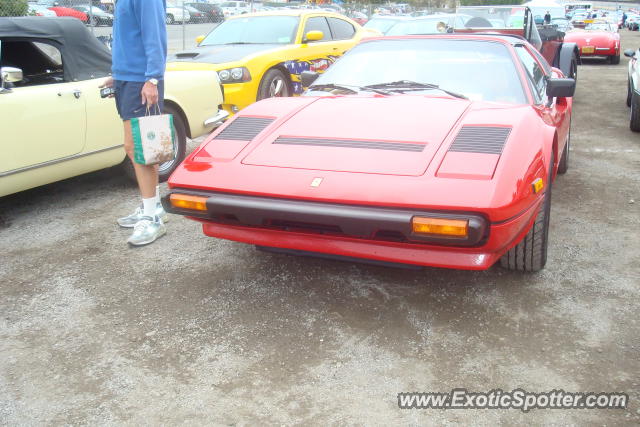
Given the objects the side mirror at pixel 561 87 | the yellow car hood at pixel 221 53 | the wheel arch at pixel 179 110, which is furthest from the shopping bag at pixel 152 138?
the yellow car hood at pixel 221 53

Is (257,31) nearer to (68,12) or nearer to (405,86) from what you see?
(405,86)

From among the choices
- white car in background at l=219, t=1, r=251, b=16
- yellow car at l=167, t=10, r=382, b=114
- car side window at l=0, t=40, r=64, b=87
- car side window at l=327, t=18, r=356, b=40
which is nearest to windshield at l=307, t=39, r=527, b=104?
car side window at l=0, t=40, r=64, b=87

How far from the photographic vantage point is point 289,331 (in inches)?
99.7

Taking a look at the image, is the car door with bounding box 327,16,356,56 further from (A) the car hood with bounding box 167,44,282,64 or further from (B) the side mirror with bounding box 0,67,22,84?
(B) the side mirror with bounding box 0,67,22,84

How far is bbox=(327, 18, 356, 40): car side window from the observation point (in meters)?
8.03

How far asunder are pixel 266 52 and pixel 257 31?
81 cm

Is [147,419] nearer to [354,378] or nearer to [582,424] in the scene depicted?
[354,378]

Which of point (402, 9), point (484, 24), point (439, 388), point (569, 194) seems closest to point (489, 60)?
point (569, 194)

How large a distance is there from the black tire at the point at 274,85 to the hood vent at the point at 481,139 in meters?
4.20

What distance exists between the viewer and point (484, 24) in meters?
7.71

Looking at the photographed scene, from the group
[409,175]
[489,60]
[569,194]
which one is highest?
[489,60]

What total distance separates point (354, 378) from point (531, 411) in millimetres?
643

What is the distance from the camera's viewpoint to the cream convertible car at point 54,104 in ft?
12.0

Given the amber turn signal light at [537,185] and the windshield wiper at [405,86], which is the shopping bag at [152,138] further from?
the amber turn signal light at [537,185]
